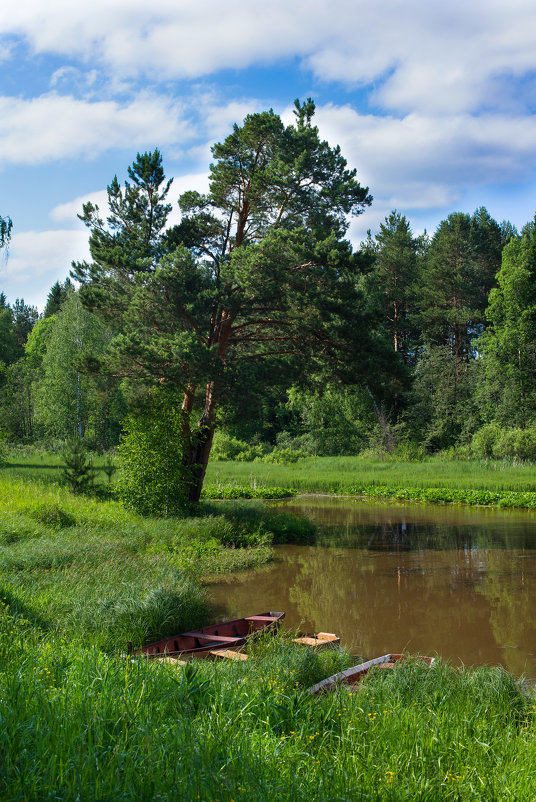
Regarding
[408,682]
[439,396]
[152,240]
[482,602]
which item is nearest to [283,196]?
[152,240]

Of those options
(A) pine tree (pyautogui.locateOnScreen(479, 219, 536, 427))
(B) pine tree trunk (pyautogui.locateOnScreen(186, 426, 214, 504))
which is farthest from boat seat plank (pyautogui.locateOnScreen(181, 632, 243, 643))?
(A) pine tree (pyautogui.locateOnScreen(479, 219, 536, 427))

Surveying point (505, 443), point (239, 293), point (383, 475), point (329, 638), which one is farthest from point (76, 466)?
point (505, 443)

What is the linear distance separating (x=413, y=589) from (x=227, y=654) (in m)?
6.30

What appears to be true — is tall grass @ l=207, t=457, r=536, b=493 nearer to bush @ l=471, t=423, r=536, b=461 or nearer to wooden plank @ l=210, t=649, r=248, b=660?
bush @ l=471, t=423, r=536, b=461

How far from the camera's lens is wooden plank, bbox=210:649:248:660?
7.60 metres

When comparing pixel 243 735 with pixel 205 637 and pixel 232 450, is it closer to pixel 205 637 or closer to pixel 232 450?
pixel 205 637

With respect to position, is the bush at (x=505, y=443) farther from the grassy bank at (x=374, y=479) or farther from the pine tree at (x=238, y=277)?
the pine tree at (x=238, y=277)

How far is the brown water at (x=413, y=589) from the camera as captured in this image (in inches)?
382

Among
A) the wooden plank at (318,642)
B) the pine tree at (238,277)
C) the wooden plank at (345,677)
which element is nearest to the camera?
the wooden plank at (345,677)

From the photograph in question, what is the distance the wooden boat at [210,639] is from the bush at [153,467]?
318 inches

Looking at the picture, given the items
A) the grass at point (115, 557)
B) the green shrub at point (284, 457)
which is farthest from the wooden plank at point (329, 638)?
the green shrub at point (284, 457)

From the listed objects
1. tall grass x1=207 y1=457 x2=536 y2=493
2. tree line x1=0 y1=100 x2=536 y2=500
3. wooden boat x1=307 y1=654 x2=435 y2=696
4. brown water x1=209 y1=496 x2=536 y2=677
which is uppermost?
tree line x1=0 y1=100 x2=536 y2=500

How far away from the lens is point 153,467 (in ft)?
58.6

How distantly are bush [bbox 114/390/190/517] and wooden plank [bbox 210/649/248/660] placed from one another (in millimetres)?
9817
